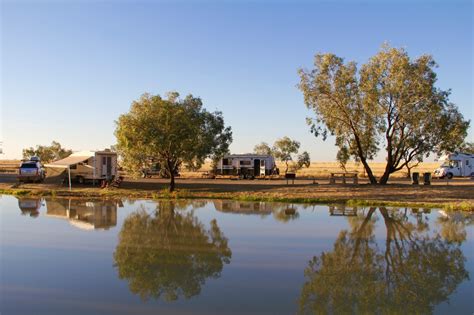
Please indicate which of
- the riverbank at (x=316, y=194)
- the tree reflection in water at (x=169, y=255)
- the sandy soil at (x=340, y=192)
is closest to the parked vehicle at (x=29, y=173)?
the riverbank at (x=316, y=194)

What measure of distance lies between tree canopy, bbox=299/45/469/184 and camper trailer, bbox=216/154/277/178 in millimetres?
14810

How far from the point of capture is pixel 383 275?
895cm

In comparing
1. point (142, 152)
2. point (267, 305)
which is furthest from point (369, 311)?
point (142, 152)

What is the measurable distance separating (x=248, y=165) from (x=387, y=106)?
19147 millimetres

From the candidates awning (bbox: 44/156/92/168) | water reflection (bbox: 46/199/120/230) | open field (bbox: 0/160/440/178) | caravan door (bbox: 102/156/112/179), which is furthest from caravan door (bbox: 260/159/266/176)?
water reflection (bbox: 46/199/120/230)

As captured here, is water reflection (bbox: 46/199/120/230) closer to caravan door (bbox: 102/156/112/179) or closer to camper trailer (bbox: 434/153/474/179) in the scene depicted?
caravan door (bbox: 102/156/112/179)

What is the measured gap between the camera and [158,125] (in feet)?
90.2

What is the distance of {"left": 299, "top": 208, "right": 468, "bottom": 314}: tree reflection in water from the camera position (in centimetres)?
721

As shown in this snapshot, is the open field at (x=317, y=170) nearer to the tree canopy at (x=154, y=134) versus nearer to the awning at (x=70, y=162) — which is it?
the awning at (x=70, y=162)

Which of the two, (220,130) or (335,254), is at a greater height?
(220,130)

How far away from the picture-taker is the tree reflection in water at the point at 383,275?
7.21m

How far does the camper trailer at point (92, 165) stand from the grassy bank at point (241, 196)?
2.79 meters

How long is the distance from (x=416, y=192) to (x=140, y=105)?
59.5 feet

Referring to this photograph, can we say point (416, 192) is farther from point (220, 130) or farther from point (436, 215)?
point (220, 130)
